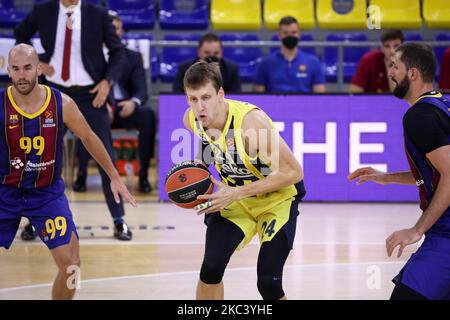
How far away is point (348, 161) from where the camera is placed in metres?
9.75

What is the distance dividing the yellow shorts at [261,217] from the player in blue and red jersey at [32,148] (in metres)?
0.69

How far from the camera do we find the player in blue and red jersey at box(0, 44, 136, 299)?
5.33 meters

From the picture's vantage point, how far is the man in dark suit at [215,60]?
9.69 metres

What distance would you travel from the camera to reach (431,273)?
13.9ft

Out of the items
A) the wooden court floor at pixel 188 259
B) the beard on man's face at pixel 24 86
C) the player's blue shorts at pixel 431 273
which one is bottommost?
the wooden court floor at pixel 188 259

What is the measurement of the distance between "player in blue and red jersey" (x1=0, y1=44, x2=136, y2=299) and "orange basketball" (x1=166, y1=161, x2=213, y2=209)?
48cm

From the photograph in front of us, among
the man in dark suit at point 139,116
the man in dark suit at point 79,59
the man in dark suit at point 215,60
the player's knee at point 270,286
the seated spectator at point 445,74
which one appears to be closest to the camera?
the player's knee at point 270,286

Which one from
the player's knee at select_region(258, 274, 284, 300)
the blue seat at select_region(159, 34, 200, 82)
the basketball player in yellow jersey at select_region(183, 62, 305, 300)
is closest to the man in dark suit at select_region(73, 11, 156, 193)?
the blue seat at select_region(159, 34, 200, 82)

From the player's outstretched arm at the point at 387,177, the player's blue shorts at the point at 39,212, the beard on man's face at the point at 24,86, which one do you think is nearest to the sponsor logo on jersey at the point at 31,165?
the player's blue shorts at the point at 39,212

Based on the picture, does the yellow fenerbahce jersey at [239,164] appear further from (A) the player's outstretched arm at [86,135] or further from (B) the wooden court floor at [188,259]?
(B) the wooden court floor at [188,259]

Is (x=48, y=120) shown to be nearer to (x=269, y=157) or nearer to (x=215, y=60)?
(x=269, y=157)

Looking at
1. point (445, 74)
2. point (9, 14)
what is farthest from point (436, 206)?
point (9, 14)

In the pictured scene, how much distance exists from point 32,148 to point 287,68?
5.21 meters

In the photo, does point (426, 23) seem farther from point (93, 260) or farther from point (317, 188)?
point (93, 260)
